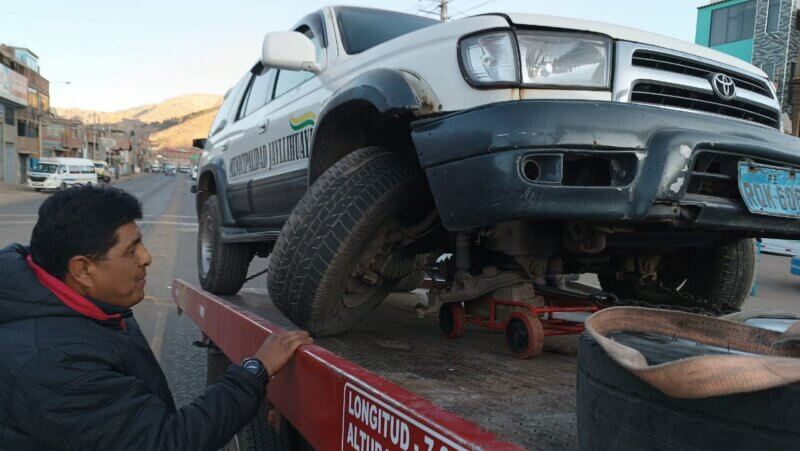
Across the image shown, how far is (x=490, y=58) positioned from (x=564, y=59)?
233mm

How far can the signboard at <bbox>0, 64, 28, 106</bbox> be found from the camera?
1523 inches

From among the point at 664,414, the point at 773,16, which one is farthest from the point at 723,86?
the point at 773,16

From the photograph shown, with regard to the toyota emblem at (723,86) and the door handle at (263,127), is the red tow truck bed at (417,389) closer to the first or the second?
the toyota emblem at (723,86)

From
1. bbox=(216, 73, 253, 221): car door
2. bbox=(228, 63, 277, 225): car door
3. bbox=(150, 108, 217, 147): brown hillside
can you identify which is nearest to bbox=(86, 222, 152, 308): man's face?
bbox=(228, 63, 277, 225): car door

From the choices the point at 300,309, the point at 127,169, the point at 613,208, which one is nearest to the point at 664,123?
the point at 613,208

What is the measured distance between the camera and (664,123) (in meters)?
1.74

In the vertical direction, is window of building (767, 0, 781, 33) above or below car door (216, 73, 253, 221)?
above

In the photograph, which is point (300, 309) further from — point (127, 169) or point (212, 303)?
point (127, 169)

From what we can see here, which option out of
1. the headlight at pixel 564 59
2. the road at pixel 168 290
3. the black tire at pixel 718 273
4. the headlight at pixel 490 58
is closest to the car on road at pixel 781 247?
the road at pixel 168 290

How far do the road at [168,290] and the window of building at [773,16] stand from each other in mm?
13248

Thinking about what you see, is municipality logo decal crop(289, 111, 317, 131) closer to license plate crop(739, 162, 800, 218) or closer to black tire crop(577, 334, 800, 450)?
license plate crop(739, 162, 800, 218)

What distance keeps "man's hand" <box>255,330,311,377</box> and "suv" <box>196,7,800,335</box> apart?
0.35m

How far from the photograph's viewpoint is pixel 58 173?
3347 cm

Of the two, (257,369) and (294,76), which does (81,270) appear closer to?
(257,369)
